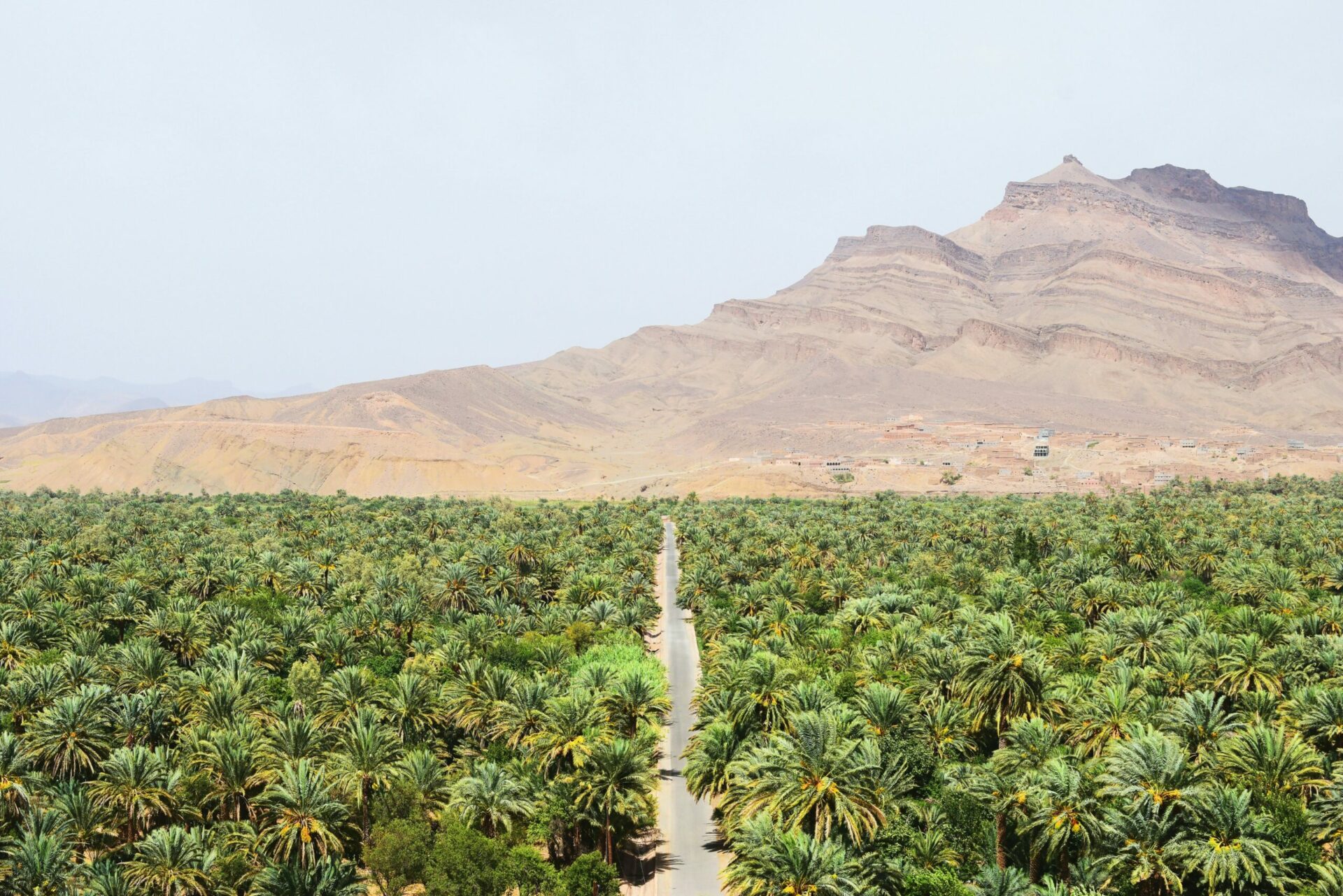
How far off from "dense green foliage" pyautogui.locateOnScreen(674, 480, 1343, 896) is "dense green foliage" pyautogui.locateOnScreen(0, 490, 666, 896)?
230 inches

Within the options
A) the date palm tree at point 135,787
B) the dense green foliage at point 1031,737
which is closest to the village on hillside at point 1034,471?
the dense green foliage at point 1031,737

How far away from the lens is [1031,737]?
108 ft

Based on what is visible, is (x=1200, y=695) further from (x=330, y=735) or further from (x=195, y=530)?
(x=195, y=530)

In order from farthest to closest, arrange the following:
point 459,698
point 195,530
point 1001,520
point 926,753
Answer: point 1001,520, point 195,530, point 459,698, point 926,753

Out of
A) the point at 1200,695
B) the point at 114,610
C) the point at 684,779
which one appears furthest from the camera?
the point at 114,610

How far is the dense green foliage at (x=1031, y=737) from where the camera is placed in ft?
88.0

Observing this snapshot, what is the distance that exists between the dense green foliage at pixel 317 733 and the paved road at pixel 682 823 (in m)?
2.22

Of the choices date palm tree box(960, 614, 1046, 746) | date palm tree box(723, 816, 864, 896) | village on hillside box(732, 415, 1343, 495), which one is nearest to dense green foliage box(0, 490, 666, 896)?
date palm tree box(723, 816, 864, 896)

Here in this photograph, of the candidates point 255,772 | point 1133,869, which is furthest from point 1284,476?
point 255,772

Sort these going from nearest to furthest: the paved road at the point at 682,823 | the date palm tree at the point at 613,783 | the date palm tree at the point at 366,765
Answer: the date palm tree at the point at 366,765 → the date palm tree at the point at 613,783 → the paved road at the point at 682,823

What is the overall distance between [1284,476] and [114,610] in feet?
639

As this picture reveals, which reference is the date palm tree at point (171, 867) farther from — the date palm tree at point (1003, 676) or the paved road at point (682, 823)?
the date palm tree at point (1003, 676)

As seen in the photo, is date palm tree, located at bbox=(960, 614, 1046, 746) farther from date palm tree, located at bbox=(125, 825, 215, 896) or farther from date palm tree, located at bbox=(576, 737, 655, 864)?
date palm tree, located at bbox=(125, 825, 215, 896)

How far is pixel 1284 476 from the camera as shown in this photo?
178250 mm
